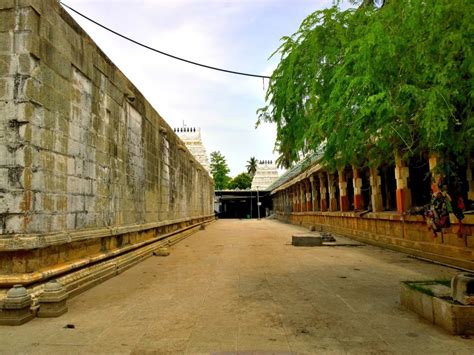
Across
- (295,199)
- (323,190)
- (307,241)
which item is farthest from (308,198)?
(307,241)

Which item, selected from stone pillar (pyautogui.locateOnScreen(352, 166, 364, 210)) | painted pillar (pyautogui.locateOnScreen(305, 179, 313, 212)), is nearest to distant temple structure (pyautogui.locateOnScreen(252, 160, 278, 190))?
painted pillar (pyautogui.locateOnScreen(305, 179, 313, 212))

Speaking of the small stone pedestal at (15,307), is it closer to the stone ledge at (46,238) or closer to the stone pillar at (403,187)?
the stone ledge at (46,238)

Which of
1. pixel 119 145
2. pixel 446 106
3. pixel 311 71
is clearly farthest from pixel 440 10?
pixel 119 145

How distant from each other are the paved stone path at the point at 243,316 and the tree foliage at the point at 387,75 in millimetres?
→ 2087

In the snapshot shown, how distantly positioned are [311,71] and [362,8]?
3.73 ft

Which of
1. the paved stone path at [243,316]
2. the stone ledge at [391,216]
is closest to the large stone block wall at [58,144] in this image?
the paved stone path at [243,316]

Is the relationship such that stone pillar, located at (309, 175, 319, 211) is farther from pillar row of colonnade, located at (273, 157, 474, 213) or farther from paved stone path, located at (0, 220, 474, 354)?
paved stone path, located at (0, 220, 474, 354)

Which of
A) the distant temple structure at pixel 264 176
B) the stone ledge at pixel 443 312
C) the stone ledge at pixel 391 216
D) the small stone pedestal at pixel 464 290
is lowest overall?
the stone ledge at pixel 443 312

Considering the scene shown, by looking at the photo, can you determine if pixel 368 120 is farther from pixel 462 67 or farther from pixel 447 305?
pixel 447 305

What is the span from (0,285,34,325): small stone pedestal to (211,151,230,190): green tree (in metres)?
62.9

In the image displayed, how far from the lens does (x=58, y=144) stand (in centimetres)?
554

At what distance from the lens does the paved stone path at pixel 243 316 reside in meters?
3.62

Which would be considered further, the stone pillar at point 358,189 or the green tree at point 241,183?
the green tree at point 241,183

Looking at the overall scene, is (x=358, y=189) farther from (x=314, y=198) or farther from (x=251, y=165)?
(x=251, y=165)
